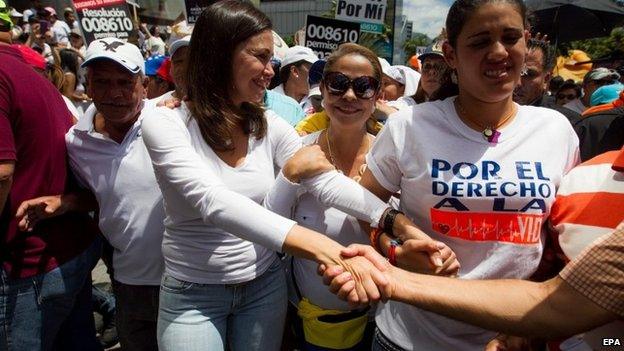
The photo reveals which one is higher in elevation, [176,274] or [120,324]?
[176,274]

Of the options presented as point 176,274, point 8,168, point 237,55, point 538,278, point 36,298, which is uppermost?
point 237,55

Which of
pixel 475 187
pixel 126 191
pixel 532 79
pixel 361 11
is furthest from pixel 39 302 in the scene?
pixel 361 11

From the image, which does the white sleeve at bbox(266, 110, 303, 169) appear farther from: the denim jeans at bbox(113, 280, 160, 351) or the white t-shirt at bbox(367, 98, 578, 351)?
the denim jeans at bbox(113, 280, 160, 351)

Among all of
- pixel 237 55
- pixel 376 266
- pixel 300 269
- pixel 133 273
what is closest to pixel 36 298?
pixel 133 273

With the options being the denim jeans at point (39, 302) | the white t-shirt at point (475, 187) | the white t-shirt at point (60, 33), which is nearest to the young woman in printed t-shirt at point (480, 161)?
the white t-shirt at point (475, 187)

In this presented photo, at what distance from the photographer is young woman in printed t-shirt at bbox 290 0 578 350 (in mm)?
1625

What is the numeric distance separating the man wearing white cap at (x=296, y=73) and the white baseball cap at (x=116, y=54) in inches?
125

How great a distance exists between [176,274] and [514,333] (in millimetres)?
1273

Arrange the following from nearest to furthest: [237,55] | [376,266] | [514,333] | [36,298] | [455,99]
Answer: [514,333], [376,266], [455,99], [237,55], [36,298]

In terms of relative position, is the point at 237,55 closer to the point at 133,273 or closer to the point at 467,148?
the point at 467,148

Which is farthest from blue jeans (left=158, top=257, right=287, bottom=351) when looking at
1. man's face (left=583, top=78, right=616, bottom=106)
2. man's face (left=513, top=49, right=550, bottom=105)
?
man's face (left=583, top=78, right=616, bottom=106)

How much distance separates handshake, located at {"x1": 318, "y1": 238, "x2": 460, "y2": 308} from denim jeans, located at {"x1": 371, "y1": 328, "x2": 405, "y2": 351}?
0.31 metres

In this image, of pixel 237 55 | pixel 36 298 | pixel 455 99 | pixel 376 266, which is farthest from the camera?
pixel 36 298

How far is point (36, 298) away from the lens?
2227 mm
